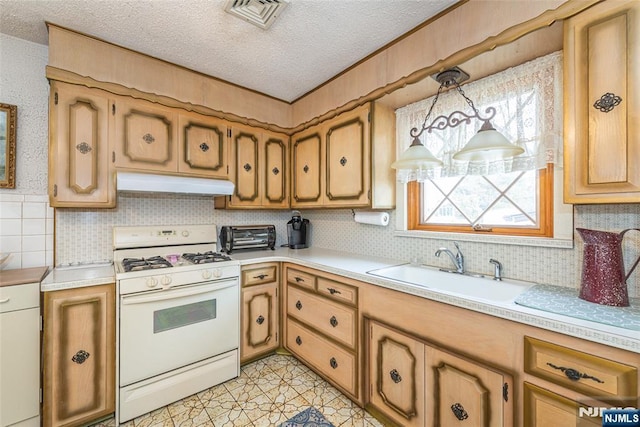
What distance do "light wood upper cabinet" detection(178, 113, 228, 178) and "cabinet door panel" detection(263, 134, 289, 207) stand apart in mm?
425

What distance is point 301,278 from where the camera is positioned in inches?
86.6

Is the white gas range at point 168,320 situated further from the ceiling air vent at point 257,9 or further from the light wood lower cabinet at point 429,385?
the ceiling air vent at point 257,9

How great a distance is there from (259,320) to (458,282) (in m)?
1.59

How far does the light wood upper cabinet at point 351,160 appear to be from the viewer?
6.78ft

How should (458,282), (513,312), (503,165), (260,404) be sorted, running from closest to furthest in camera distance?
1. (513,312)
2. (503,165)
3. (458,282)
4. (260,404)

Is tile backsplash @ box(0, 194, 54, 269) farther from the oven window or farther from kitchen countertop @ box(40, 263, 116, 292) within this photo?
the oven window

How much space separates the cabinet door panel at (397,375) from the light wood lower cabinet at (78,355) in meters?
1.63

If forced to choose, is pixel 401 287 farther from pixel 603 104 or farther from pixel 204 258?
pixel 204 258

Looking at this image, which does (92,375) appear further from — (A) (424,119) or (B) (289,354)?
(A) (424,119)

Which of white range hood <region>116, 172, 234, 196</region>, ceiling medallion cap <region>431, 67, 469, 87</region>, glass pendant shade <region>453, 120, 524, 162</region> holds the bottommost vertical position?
white range hood <region>116, 172, 234, 196</region>

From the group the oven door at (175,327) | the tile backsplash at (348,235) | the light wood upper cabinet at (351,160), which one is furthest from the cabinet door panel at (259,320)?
the light wood upper cabinet at (351,160)

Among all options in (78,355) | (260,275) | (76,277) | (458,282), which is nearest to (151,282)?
(76,277)

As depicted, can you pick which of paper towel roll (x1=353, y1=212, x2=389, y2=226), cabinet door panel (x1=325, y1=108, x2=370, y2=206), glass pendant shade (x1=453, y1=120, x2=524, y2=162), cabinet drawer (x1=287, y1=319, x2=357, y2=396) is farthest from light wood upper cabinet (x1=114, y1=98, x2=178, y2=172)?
glass pendant shade (x1=453, y1=120, x2=524, y2=162)

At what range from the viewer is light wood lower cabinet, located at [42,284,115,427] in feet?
5.00
